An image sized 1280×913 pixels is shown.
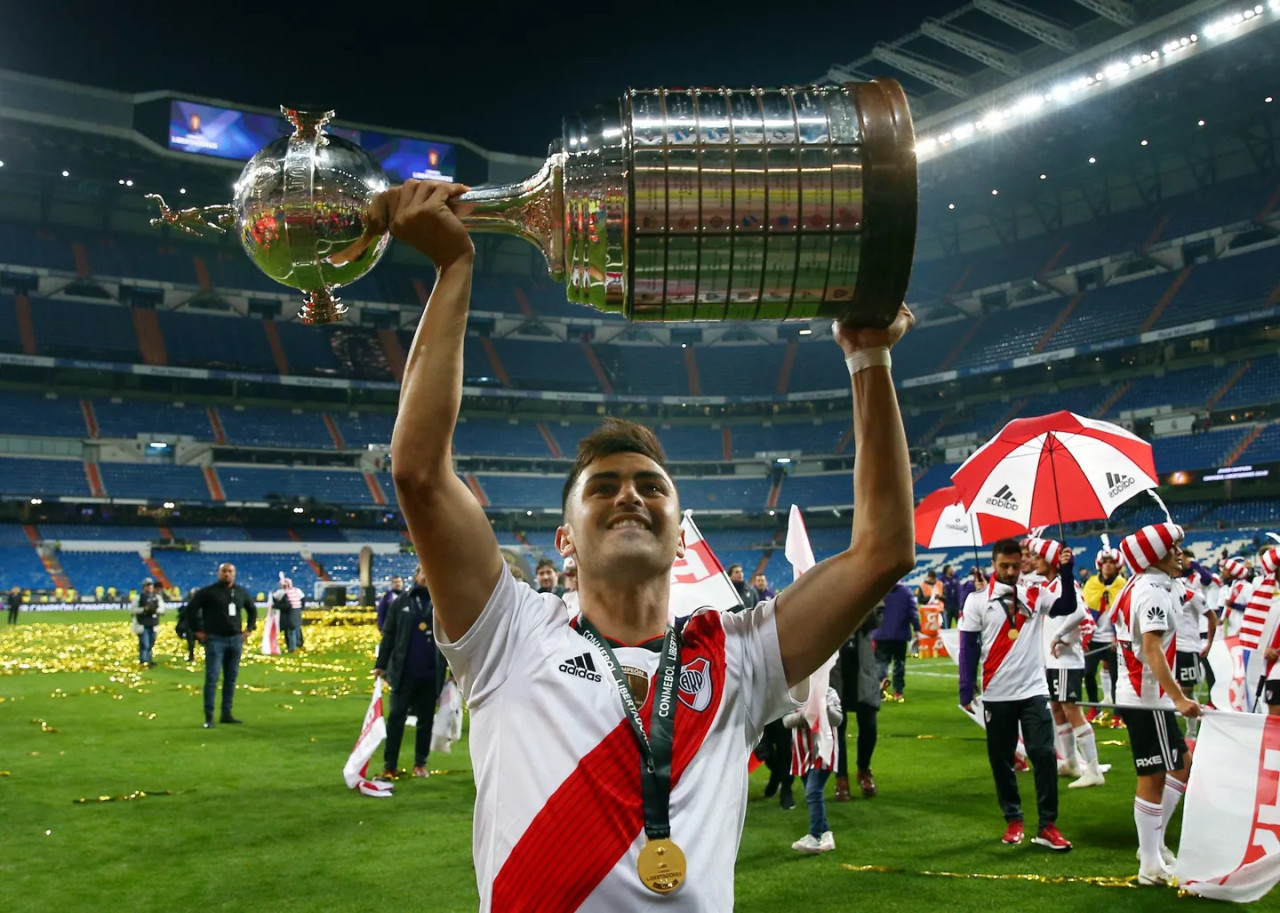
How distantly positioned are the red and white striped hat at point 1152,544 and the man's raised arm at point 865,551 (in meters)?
5.40

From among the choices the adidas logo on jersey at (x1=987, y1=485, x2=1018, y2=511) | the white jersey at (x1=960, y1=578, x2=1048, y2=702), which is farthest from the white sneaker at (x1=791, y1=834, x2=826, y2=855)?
Result: the adidas logo on jersey at (x1=987, y1=485, x2=1018, y2=511)

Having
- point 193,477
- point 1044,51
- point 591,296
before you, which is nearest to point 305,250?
point 591,296

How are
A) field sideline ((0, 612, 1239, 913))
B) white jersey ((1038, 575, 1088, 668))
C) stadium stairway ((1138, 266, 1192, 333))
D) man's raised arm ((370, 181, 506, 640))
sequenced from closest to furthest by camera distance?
man's raised arm ((370, 181, 506, 640)) < field sideline ((0, 612, 1239, 913)) < white jersey ((1038, 575, 1088, 668)) < stadium stairway ((1138, 266, 1192, 333))

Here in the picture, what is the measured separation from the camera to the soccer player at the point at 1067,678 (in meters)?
9.20

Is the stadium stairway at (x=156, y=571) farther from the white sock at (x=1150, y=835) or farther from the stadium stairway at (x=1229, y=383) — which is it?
the stadium stairway at (x=1229, y=383)

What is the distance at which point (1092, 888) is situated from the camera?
6.06 meters

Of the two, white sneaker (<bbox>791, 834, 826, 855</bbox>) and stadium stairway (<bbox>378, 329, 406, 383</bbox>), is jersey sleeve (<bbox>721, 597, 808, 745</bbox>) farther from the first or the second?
stadium stairway (<bbox>378, 329, 406, 383</bbox>)

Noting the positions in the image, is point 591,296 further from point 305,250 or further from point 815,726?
point 815,726

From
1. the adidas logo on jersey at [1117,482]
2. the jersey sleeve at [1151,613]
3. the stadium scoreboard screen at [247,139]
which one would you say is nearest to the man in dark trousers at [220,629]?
the jersey sleeve at [1151,613]

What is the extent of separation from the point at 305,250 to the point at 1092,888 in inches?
245

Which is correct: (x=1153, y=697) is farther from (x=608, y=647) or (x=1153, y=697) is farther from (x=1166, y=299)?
(x=1166, y=299)

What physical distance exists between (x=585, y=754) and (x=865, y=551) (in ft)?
2.54

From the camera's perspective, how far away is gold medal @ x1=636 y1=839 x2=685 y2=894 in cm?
181

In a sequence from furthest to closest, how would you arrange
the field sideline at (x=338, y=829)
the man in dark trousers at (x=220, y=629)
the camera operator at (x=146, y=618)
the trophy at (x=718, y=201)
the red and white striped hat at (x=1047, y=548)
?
the camera operator at (x=146, y=618), the man in dark trousers at (x=220, y=629), the red and white striped hat at (x=1047, y=548), the field sideline at (x=338, y=829), the trophy at (x=718, y=201)
